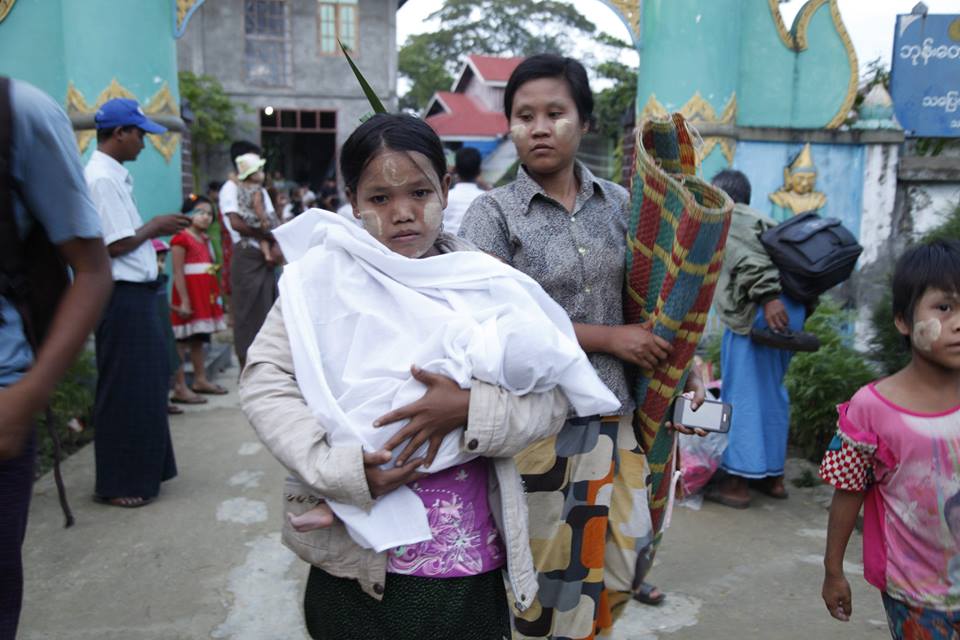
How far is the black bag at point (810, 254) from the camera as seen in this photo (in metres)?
3.82

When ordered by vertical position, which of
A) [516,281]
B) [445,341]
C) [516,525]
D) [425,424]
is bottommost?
[516,525]

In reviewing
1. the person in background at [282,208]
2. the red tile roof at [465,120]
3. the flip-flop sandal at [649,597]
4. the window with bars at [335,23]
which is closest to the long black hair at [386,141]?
the flip-flop sandal at [649,597]

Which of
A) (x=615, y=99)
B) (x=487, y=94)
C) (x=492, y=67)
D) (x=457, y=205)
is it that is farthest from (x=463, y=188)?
(x=492, y=67)

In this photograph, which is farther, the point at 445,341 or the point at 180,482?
the point at 180,482

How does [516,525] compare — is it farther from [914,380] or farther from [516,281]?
[914,380]

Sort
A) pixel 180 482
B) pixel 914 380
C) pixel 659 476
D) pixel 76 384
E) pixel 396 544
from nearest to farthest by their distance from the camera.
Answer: pixel 396 544 < pixel 914 380 < pixel 659 476 < pixel 180 482 < pixel 76 384

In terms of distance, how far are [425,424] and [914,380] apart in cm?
117

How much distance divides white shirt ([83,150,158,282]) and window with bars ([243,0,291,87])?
15.9 m

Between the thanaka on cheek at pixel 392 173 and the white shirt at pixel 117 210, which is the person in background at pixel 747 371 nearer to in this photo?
the thanaka on cheek at pixel 392 173

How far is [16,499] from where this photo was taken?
1514 millimetres

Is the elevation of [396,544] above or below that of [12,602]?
above

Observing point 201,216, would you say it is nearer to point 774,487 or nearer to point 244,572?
point 244,572

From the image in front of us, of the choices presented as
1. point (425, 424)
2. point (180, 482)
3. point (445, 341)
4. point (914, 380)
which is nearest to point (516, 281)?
point (445, 341)

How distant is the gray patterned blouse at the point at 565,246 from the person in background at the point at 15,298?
3.26 feet
